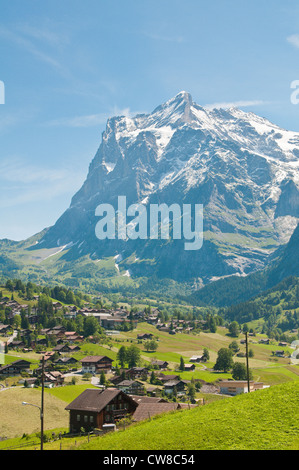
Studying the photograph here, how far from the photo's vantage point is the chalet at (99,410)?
84875 millimetres

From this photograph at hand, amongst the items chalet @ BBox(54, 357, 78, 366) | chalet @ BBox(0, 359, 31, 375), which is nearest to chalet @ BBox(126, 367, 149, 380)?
chalet @ BBox(54, 357, 78, 366)

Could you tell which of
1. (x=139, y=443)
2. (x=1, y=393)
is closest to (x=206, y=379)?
(x=1, y=393)

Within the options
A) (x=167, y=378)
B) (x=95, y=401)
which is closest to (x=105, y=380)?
(x=167, y=378)

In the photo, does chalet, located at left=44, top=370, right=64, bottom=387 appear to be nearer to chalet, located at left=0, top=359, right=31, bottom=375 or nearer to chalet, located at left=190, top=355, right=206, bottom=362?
chalet, located at left=0, top=359, right=31, bottom=375

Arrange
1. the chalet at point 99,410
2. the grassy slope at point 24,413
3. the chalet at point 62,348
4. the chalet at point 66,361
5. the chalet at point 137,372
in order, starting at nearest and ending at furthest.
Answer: the chalet at point 99,410 < the grassy slope at point 24,413 < the chalet at point 137,372 < the chalet at point 66,361 < the chalet at point 62,348

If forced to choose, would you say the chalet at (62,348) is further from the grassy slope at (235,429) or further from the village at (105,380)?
the grassy slope at (235,429)

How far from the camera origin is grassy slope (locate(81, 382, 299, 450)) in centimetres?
3656

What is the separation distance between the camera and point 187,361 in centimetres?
19188

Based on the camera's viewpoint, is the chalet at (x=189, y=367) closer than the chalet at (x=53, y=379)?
No

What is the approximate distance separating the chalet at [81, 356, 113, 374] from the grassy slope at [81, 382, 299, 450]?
117 meters

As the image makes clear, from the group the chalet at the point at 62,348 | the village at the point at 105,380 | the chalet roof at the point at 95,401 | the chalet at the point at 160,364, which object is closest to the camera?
the chalet roof at the point at 95,401

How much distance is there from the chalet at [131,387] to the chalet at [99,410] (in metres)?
47.3

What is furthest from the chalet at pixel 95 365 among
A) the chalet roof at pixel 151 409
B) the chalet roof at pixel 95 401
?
the chalet roof at pixel 151 409
